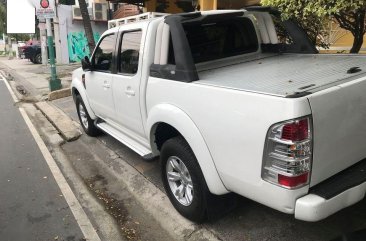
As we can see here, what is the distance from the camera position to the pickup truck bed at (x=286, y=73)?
2.63 meters

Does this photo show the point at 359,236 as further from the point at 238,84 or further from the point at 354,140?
the point at 238,84

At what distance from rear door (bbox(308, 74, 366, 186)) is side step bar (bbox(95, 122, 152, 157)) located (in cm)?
212

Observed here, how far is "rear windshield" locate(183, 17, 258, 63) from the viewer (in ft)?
13.2

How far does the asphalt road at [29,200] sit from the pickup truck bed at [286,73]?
208cm

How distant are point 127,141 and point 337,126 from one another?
2854mm

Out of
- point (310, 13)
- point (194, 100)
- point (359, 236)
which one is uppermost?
point (310, 13)

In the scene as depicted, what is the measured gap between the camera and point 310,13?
468cm

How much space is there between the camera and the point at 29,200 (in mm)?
4379

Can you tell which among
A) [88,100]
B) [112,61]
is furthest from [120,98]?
[88,100]

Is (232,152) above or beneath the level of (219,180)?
above

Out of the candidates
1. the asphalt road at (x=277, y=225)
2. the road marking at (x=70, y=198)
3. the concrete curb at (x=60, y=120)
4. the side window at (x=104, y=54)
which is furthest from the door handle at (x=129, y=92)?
the concrete curb at (x=60, y=120)

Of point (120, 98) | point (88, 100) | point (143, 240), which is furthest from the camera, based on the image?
point (88, 100)

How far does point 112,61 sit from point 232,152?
104 inches

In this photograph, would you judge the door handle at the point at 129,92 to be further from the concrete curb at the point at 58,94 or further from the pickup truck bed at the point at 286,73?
the concrete curb at the point at 58,94
